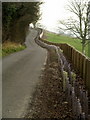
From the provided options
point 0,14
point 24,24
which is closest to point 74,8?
point 24,24

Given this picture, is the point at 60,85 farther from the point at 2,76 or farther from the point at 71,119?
the point at 71,119

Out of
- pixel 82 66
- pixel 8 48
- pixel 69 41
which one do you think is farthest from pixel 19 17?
pixel 69 41

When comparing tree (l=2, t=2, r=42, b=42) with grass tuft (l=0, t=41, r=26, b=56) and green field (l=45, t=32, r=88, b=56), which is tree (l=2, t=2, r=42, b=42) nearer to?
grass tuft (l=0, t=41, r=26, b=56)

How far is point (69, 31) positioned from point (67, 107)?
154ft

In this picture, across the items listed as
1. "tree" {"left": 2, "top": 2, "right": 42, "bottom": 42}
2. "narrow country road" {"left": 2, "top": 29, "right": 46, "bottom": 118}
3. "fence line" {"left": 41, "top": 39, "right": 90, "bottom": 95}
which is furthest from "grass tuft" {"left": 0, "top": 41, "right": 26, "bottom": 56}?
"narrow country road" {"left": 2, "top": 29, "right": 46, "bottom": 118}

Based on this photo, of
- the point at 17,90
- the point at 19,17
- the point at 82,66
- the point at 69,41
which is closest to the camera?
the point at 17,90

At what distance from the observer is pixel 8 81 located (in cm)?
1311

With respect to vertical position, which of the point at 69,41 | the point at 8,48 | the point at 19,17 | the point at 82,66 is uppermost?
the point at 82,66

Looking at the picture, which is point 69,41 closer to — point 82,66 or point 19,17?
point 19,17

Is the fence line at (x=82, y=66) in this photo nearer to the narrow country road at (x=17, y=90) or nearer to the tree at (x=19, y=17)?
the narrow country road at (x=17, y=90)

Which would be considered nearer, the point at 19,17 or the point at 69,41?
the point at 19,17

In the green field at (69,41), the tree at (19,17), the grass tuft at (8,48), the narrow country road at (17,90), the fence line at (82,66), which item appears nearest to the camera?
the narrow country road at (17,90)

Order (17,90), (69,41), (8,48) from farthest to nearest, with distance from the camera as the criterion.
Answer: (69,41), (8,48), (17,90)

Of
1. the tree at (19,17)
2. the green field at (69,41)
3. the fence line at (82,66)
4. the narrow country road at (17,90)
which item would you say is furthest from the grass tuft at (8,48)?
the green field at (69,41)
